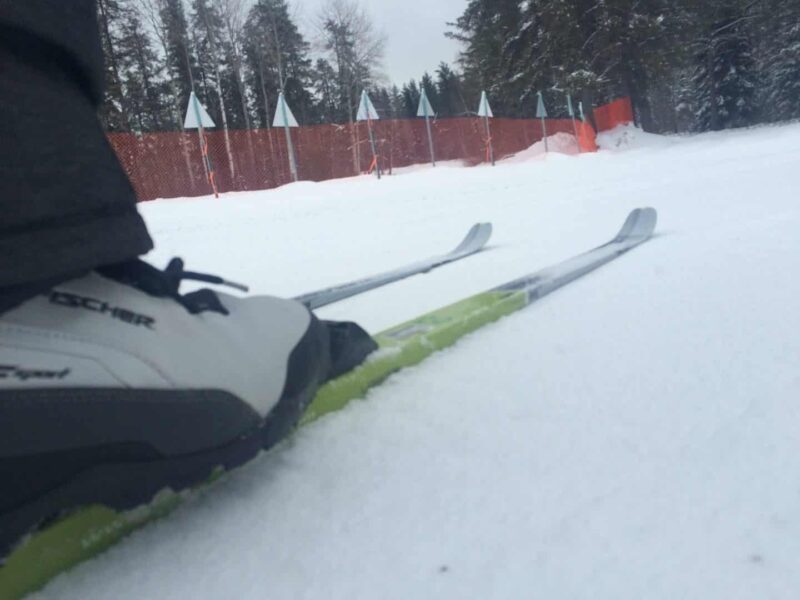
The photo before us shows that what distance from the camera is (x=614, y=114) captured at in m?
17.6

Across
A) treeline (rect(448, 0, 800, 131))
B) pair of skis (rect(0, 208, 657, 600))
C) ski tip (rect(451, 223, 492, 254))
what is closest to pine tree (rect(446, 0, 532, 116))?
treeline (rect(448, 0, 800, 131))

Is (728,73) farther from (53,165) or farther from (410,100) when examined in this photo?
(53,165)

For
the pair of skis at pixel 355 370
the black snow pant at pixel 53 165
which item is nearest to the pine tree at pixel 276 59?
the pair of skis at pixel 355 370

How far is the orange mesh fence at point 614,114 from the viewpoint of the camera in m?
17.0

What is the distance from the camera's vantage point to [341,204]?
5449 mm

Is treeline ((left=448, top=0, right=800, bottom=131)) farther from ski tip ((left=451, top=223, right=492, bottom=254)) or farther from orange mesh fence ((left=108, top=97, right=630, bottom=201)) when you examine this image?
ski tip ((left=451, top=223, right=492, bottom=254))

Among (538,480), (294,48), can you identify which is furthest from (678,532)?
(294,48)

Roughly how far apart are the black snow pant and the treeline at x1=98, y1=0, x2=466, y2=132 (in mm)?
13712

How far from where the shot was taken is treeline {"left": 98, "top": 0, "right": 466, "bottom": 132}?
52.1 feet

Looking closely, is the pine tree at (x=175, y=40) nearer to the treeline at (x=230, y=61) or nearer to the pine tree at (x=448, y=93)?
the treeline at (x=230, y=61)

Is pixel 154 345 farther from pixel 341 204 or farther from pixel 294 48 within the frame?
pixel 294 48

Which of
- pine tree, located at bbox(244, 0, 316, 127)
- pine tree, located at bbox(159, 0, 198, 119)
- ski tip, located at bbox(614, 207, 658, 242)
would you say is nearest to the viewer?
ski tip, located at bbox(614, 207, 658, 242)

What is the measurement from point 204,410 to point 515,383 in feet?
1.36

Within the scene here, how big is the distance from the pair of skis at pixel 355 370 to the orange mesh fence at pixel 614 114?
653 inches
